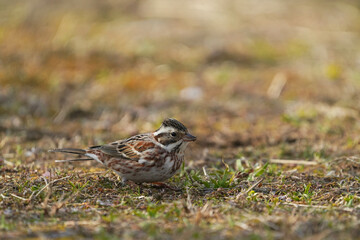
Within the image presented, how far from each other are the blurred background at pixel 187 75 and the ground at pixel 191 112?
0.04m

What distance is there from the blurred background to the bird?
126 cm

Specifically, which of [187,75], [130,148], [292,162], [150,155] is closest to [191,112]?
[187,75]

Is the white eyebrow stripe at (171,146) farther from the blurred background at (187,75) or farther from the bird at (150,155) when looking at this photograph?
the blurred background at (187,75)

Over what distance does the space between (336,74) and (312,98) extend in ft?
4.61

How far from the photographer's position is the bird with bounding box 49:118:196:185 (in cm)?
564

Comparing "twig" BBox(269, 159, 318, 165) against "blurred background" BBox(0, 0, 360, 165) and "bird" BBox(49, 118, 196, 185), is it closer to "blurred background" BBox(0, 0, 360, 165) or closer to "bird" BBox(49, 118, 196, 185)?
"blurred background" BBox(0, 0, 360, 165)

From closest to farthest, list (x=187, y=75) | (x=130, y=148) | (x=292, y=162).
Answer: (x=130, y=148)
(x=292, y=162)
(x=187, y=75)

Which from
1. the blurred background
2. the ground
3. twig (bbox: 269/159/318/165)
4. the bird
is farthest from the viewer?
the blurred background

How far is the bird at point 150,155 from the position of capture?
5.64m

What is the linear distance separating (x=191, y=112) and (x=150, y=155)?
3687mm

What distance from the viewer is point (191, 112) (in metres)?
9.34

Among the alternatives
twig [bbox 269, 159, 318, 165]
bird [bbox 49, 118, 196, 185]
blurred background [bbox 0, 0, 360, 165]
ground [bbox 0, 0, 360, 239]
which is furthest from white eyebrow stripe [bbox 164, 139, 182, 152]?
twig [bbox 269, 159, 318, 165]

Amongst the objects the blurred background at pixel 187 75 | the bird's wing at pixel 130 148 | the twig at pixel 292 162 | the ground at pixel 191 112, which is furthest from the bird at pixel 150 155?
the twig at pixel 292 162

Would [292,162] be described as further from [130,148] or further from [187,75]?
[187,75]
